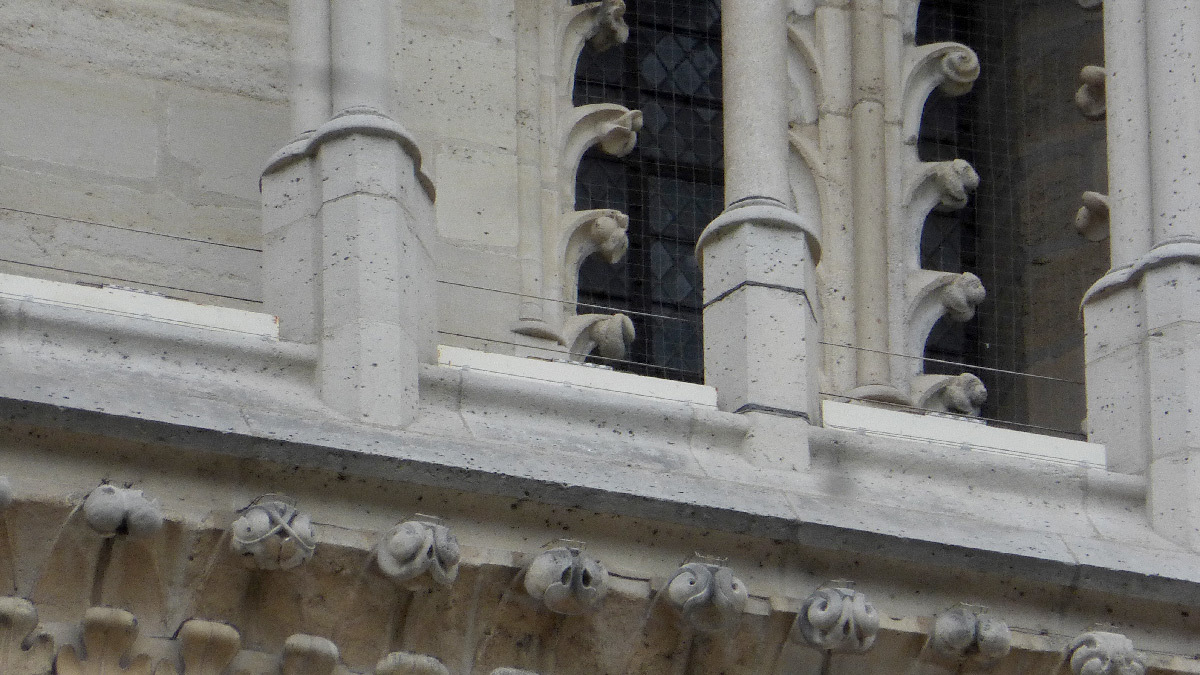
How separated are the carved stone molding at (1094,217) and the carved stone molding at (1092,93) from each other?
39 cm

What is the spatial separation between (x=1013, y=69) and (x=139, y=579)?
4.28 metres

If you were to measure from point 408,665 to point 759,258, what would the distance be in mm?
1448

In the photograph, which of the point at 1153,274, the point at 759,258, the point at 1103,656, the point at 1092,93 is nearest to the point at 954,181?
the point at 1092,93

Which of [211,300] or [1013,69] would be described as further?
[1013,69]

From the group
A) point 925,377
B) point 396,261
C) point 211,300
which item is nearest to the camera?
point 396,261

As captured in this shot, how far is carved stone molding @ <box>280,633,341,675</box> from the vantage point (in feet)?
29.5

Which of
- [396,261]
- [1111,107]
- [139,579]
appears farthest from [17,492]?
[1111,107]

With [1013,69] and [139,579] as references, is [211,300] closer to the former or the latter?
[139,579]

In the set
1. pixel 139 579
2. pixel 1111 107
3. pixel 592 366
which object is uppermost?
pixel 1111 107

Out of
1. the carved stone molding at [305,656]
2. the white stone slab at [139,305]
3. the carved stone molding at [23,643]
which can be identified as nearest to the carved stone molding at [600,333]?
the white stone slab at [139,305]

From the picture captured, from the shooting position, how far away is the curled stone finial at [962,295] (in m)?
11.3

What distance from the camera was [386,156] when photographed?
9.59 metres

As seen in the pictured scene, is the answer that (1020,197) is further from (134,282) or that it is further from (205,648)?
(205,648)

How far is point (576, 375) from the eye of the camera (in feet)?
32.0
